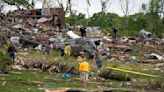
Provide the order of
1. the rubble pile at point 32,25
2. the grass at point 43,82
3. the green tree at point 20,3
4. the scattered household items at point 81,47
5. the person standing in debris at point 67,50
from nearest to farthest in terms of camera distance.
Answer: the grass at point 43,82
the person standing in debris at point 67,50
the scattered household items at point 81,47
the rubble pile at point 32,25
the green tree at point 20,3

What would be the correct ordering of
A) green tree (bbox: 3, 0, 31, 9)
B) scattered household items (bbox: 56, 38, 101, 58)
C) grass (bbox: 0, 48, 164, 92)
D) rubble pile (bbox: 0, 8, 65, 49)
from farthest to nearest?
1. green tree (bbox: 3, 0, 31, 9)
2. rubble pile (bbox: 0, 8, 65, 49)
3. scattered household items (bbox: 56, 38, 101, 58)
4. grass (bbox: 0, 48, 164, 92)

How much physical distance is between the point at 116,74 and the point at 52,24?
95.4ft

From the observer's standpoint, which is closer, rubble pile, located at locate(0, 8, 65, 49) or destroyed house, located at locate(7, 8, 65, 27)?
rubble pile, located at locate(0, 8, 65, 49)

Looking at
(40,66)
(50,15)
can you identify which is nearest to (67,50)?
(40,66)

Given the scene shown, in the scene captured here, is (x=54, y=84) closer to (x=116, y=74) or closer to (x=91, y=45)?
(x=116, y=74)

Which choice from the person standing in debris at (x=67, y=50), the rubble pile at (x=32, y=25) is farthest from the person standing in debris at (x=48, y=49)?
the rubble pile at (x=32, y=25)

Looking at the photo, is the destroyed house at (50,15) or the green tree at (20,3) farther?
the green tree at (20,3)

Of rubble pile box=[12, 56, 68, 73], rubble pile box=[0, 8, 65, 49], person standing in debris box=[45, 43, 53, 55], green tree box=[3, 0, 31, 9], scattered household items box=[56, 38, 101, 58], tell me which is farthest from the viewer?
green tree box=[3, 0, 31, 9]

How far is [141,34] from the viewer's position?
5803 cm

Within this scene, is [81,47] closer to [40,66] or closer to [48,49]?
[48,49]

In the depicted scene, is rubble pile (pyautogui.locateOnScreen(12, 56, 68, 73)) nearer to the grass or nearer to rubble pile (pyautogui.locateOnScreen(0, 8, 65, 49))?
the grass

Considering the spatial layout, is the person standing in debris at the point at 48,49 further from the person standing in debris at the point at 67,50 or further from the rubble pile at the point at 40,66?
the rubble pile at the point at 40,66

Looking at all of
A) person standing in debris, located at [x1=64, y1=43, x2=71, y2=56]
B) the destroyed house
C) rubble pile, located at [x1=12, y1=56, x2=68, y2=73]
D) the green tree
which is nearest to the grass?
rubble pile, located at [x1=12, y1=56, x2=68, y2=73]

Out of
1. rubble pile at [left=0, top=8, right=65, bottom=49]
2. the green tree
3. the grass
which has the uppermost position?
the green tree
